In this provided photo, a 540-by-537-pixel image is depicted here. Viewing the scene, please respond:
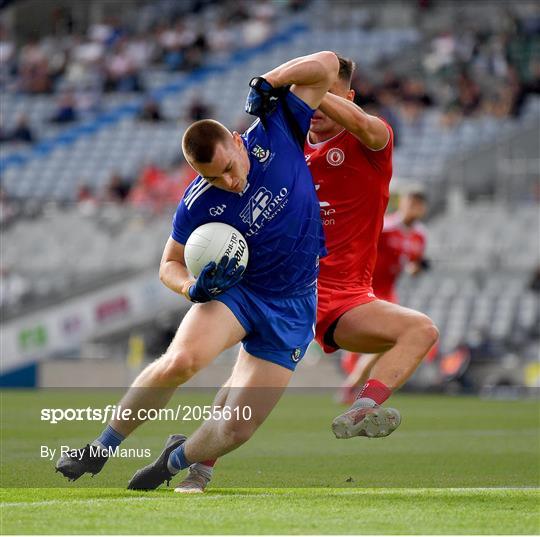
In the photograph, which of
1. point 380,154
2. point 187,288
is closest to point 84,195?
point 380,154

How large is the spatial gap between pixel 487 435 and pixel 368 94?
13.0 meters

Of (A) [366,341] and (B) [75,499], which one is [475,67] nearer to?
(A) [366,341]

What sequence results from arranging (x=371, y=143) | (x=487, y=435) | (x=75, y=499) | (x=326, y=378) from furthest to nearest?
(x=326, y=378), (x=487, y=435), (x=371, y=143), (x=75, y=499)

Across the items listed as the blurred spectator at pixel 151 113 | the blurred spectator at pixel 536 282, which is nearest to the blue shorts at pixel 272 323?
the blurred spectator at pixel 536 282

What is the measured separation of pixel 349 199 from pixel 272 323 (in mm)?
1359

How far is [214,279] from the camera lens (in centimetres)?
714

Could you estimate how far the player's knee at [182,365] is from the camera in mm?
7102

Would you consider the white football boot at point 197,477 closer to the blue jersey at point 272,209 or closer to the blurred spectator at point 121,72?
the blue jersey at point 272,209

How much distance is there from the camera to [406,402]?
18375 mm

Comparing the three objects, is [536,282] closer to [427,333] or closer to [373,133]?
[427,333]

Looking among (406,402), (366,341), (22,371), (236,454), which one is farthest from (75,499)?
(22,371)

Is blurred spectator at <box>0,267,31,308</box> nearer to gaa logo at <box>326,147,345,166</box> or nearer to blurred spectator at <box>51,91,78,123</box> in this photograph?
blurred spectator at <box>51,91,78,123</box>

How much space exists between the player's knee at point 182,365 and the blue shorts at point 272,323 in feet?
1.43

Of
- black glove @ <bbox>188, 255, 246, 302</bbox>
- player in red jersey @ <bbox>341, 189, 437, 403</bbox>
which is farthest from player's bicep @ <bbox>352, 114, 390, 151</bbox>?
player in red jersey @ <bbox>341, 189, 437, 403</bbox>
